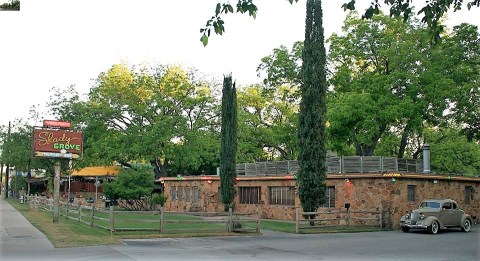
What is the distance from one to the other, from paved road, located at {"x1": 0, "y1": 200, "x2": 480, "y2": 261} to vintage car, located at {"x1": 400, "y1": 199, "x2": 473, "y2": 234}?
2.96m

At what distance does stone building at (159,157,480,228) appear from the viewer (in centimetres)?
2586

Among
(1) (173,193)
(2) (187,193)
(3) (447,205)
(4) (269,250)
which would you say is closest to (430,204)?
(3) (447,205)

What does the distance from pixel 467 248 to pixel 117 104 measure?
35239 millimetres

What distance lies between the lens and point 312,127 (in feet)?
80.4

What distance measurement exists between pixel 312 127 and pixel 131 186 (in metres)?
16.9

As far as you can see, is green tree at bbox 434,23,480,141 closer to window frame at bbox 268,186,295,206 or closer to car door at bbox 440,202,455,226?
car door at bbox 440,202,455,226

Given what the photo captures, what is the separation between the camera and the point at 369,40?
3716 cm

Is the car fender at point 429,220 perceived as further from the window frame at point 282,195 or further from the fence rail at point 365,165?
the window frame at point 282,195

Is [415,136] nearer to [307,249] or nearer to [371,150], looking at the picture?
[371,150]

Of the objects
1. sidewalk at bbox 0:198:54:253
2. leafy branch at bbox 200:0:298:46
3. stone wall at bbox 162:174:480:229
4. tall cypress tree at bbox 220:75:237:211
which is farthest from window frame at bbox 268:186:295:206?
leafy branch at bbox 200:0:298:46

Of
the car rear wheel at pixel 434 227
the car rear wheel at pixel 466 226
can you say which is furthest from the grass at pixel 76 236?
the car rear wheel at pixel 466 226

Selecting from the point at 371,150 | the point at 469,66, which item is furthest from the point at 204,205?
the point at 469,66

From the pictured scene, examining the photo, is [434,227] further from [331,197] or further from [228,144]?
[228,144]

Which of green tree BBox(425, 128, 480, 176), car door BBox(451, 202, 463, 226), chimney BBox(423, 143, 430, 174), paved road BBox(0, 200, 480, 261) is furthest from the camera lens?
green tree BBox(425, 128, 480, 176)
